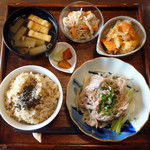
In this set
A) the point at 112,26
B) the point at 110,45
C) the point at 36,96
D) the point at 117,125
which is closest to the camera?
Answer: the point at 36,96

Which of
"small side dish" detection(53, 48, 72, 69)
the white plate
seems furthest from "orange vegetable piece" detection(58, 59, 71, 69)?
the white plate

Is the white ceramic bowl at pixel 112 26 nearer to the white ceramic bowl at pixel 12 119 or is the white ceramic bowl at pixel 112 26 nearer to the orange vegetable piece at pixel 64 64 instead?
the orange vegetable piece at pixel 64 64

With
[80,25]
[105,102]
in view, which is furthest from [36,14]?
[105,102]

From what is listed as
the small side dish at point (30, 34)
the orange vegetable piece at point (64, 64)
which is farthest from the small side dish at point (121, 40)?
the small side dish at point (30, 34)

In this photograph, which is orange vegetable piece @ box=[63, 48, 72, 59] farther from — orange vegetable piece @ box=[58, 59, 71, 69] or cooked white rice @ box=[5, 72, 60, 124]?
cooked white rice @ box=[5, 72, 60, 124]

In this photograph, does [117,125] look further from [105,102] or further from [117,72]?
[117,72]
